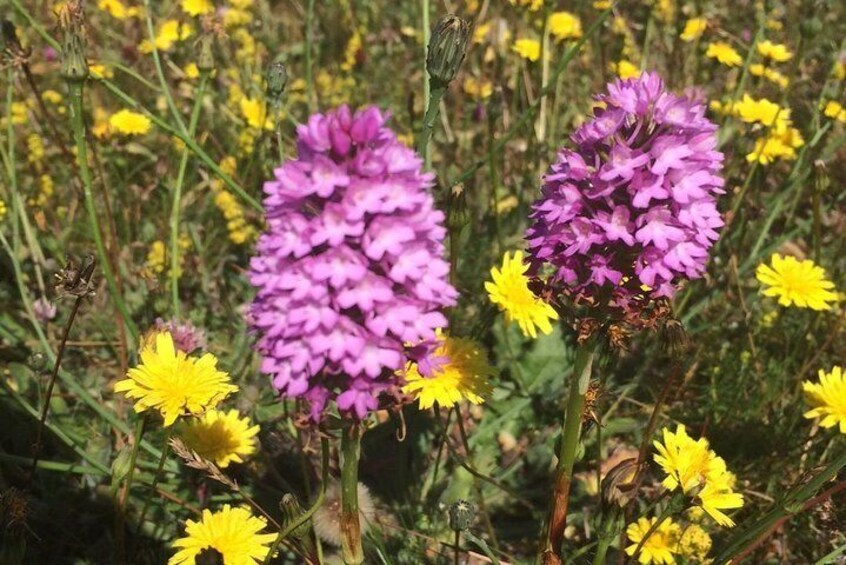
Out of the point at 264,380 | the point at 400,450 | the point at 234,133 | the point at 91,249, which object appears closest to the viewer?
the point at 400,450

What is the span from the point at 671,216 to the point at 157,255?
2.28 m

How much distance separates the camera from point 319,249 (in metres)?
1.41

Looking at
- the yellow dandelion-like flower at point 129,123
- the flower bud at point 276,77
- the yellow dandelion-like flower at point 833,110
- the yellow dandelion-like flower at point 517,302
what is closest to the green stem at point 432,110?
the yellow dandelion-like flower at point 517,302

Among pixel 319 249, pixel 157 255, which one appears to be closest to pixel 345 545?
pixel 319 249

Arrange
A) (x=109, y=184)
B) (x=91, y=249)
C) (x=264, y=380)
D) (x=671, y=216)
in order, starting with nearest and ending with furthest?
(x=671, y=216) < (x=264, y=380) < (x=91, y=249) < (x=109, y=184)

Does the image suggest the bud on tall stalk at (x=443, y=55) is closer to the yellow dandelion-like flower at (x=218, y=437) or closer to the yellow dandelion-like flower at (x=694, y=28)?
the yellow dandelion-like flower at (x=218, y=437)

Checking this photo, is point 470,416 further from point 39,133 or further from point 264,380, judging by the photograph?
point 39,133

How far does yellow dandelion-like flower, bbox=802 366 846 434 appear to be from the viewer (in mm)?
2275

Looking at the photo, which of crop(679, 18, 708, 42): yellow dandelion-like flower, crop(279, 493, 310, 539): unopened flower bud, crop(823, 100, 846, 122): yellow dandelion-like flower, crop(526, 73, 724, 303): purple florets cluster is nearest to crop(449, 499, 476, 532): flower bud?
crop(279, 493, 310, 539): unopened flower bud

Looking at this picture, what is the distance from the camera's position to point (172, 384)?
202 cm

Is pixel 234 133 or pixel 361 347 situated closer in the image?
pixel 361 347

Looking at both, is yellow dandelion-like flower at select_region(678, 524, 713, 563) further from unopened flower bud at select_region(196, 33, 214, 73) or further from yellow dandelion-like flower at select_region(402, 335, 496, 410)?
unopened flower bud at select_region(196, 33, 214, 73)

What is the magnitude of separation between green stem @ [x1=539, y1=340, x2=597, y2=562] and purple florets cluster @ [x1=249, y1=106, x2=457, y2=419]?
59 centimetres

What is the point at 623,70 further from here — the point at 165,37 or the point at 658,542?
the point at 658,542
